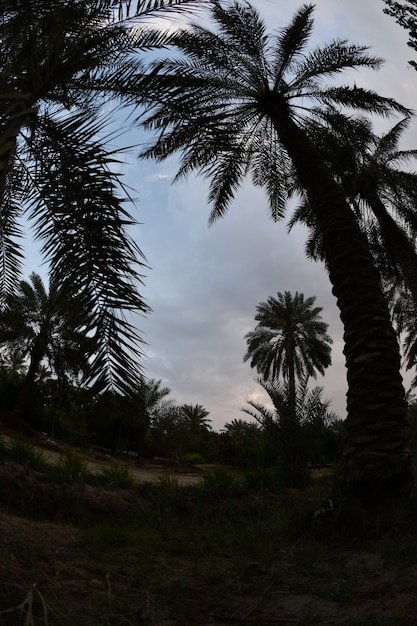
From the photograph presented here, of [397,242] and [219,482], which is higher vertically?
[397,242]

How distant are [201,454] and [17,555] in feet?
89.9

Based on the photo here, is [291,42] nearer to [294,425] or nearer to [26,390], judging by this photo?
[294,425]

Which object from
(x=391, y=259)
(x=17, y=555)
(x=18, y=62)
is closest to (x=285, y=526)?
(x=17, y=555)

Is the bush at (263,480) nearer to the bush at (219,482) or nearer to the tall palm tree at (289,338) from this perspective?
the bush at (219,482)

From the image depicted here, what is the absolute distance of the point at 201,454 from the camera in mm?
31031

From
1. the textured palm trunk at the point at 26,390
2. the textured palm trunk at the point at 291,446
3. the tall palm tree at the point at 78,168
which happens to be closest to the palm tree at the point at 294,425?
the textured palm trunk at the point at 291,446

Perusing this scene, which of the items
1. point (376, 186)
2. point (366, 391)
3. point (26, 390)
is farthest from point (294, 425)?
point (26, 390)

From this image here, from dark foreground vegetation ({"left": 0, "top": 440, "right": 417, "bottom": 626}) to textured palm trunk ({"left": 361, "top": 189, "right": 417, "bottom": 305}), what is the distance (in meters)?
7.07

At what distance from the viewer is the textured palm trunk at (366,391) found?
586cm

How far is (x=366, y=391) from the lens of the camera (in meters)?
6.34

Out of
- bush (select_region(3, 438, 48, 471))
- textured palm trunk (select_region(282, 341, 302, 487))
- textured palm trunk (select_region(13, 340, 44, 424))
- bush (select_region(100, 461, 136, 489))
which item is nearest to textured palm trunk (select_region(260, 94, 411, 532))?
Result: bush (select_region(100, 461, 136, 489))

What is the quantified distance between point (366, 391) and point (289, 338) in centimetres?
2923

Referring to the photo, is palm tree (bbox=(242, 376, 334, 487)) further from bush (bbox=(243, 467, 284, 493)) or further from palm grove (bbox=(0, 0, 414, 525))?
palm grove (bbox=(0, 0, 414, 525))

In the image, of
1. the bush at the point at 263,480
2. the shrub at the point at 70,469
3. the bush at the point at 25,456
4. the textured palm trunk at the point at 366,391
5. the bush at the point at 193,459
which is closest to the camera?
the textured palm trunk at the point at 366,391
